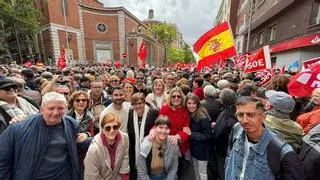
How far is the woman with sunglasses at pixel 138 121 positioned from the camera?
3.57 metres

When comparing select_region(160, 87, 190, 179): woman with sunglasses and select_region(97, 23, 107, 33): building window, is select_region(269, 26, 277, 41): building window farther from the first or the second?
select_region(97, 23, 107, 33): building window

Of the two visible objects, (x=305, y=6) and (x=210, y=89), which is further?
(x=305, y=6)

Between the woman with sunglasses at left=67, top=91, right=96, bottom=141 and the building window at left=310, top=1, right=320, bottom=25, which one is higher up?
the building window at left=310, top=1, right=320, bottom=25

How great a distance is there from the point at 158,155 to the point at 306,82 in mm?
2873

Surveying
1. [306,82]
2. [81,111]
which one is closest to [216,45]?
[306,82]

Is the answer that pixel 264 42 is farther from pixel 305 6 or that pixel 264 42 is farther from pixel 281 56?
pixel 305 6

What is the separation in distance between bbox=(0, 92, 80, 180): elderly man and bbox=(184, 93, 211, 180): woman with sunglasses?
6.22ft

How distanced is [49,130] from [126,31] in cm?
4208

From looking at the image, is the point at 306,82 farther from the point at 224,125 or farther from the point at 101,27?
the point at 101,27

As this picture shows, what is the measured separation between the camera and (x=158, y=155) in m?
3.24

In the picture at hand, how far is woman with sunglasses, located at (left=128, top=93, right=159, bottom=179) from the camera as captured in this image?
3572 mm

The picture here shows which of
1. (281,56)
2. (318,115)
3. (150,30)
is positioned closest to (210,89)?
(318,115)

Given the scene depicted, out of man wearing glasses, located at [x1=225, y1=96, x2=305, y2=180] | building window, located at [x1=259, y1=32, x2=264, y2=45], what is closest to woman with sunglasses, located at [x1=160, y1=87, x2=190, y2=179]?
man wearing glasses, located at [x1=225, y1=96, x2=305, y2=180]

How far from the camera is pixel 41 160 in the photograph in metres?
2.19
